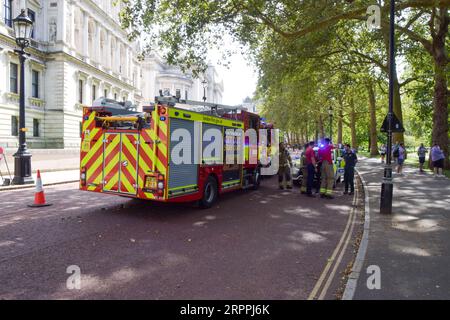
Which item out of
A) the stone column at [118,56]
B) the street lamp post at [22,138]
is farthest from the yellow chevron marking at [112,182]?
the stone column at [118,56]

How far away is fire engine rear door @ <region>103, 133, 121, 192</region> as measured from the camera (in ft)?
27.0

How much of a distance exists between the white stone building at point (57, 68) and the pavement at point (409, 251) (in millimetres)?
27672

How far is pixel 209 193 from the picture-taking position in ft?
31.7

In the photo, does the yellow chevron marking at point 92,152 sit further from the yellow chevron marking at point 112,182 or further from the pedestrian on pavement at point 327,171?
the pedestrian on pavement at point 327,171

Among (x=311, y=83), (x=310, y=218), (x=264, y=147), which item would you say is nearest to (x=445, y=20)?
(x=311, y=83)

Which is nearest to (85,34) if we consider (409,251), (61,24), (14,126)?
(61,24)

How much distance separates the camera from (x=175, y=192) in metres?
7.95

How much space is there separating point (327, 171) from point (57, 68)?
30939 millimetres

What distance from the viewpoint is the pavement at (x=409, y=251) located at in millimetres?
4250

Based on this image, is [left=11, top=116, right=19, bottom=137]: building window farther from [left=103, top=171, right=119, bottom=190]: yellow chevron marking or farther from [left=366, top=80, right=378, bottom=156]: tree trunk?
[left=366, top=80, right=378, bottom=156]: tree trunk

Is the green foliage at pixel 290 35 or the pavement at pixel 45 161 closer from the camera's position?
the green foliage at pixel 290 35

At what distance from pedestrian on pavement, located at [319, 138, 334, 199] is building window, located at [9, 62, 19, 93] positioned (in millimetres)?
27931

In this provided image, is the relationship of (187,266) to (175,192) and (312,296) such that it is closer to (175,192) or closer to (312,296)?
(312,296)

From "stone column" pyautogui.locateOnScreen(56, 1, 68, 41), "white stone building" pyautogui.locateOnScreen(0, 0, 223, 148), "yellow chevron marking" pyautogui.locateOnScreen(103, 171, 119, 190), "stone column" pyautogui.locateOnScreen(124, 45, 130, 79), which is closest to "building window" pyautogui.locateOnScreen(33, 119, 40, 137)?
"white stone building" pyautogui.locateOnScreen(0, 0, 223, 148)
